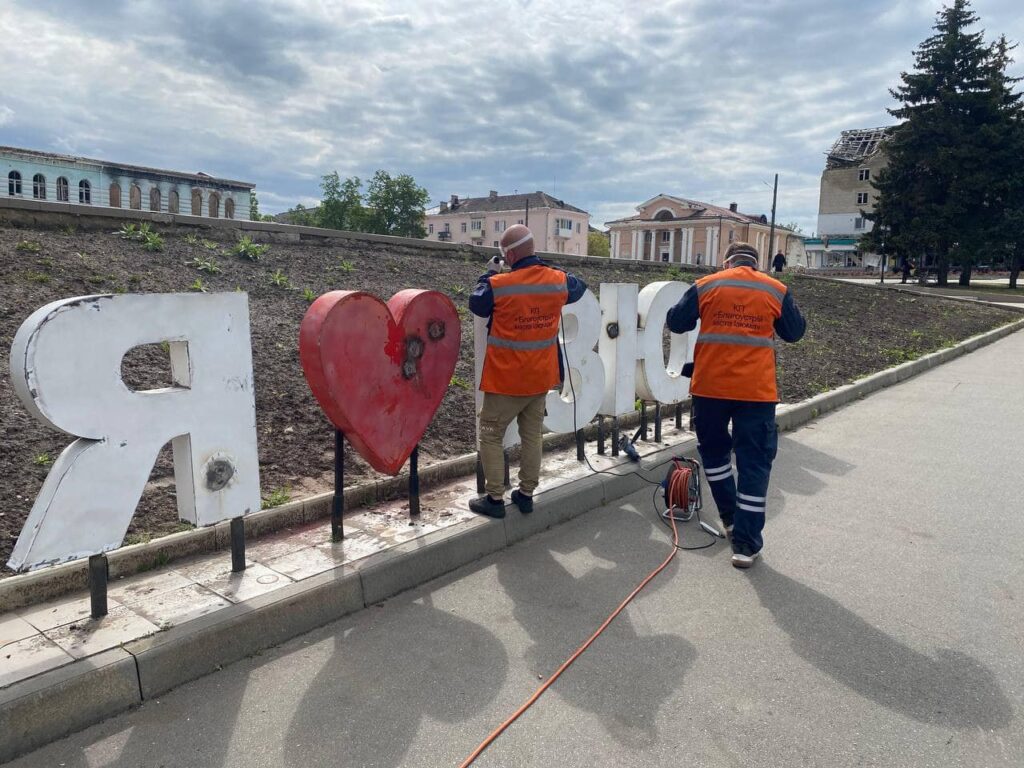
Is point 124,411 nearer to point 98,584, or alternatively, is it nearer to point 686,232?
point 98,584

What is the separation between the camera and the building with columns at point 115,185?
179 feet

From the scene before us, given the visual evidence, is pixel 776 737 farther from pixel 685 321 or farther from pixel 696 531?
pixel 685 321

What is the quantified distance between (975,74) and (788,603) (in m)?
41.8

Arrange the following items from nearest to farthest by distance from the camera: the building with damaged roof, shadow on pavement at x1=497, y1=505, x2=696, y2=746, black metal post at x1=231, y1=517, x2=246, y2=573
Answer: shadow on pavement at x1=497, y1=505, x2=696, y2=746 → black metal post at x1=231, y1=517, x2=246, y2=573 → the building with damaged roof

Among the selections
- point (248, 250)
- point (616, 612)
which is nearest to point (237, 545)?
point (616, 612)

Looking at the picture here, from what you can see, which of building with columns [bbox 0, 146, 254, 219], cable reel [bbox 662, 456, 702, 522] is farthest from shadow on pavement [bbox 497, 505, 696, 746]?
building with columns [bbox 0, 146, 254, 219]

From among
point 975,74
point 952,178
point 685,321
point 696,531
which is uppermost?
point 975,74

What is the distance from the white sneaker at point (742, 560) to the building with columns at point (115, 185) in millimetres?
54876

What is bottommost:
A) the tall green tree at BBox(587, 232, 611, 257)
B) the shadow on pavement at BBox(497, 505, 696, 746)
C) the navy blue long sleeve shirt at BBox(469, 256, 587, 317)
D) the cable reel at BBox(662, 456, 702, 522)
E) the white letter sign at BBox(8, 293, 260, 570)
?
the shadow on pavement at BBox(497, 505, 696, 746)

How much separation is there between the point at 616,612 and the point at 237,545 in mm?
2103

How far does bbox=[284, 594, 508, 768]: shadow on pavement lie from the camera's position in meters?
2.78

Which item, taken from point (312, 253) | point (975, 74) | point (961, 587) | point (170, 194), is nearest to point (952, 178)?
point (975, 74)

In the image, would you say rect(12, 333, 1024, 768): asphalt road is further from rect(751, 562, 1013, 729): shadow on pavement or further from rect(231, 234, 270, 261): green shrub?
rect(231, 234, 270, 261): green shrub

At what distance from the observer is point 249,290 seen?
827 centimetres
